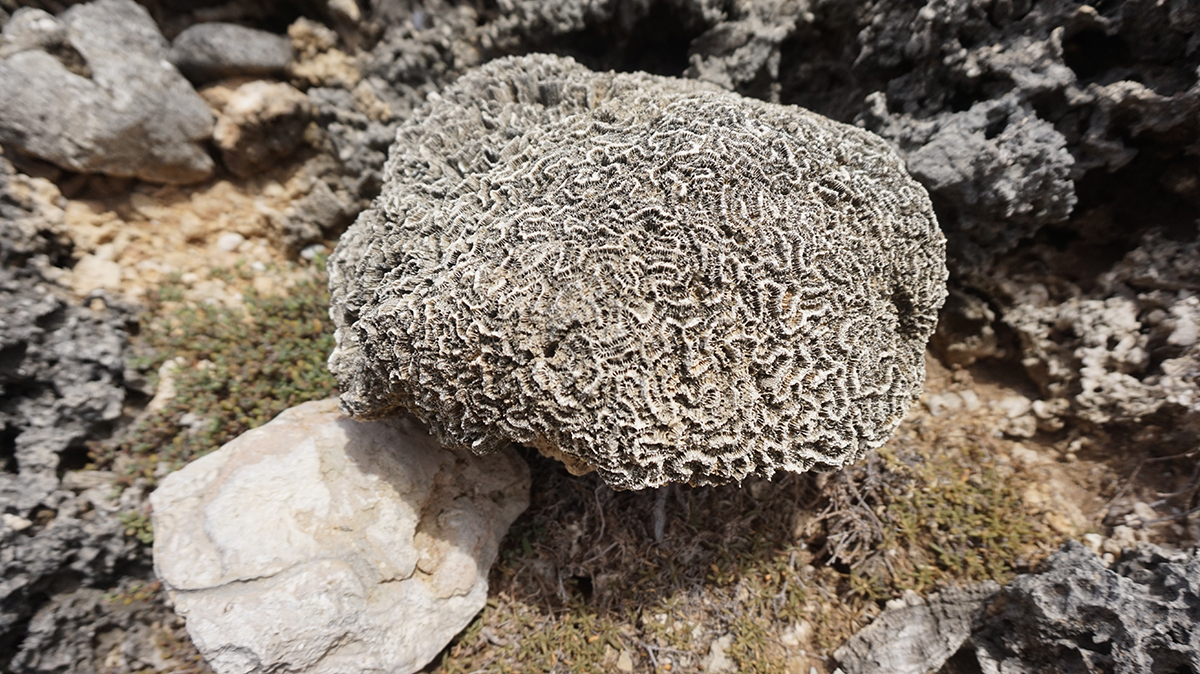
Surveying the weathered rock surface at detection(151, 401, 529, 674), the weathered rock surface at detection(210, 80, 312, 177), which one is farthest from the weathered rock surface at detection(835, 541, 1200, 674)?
the weathered rock surface at detection(210, 80, 312, 177)

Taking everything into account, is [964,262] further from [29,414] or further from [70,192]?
[70,192]

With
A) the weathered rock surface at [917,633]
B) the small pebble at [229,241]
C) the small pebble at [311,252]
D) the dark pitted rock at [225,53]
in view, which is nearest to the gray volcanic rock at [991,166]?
the weathered rock surface at [917,633]

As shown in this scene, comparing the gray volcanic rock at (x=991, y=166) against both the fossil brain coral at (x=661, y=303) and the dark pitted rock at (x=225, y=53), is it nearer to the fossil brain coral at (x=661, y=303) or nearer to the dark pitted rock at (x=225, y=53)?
the fossil brain coral at (x=661, y=303)

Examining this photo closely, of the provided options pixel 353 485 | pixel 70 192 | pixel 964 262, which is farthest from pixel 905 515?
pixel 70 192

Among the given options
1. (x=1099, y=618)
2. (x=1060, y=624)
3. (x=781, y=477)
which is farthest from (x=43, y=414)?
(x=1099, y=618)

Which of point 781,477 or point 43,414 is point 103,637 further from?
point 781,477
